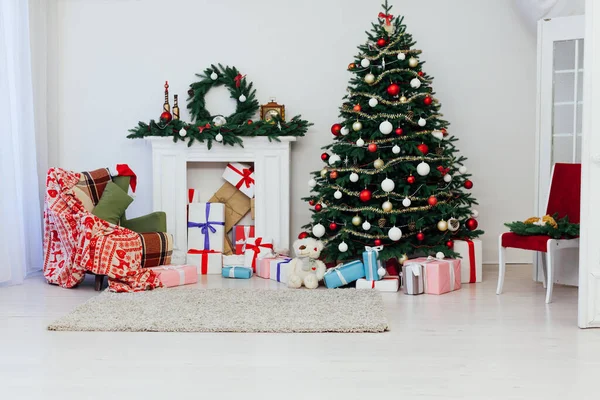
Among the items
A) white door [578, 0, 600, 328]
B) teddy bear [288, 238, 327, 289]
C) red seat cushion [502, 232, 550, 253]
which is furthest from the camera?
teddy bear [288, 238, 327, 289]

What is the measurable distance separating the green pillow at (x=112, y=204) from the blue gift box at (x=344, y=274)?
5.52 ft

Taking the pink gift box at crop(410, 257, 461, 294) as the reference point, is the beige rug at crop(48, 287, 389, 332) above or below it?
below

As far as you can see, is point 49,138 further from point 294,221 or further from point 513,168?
point 513,168

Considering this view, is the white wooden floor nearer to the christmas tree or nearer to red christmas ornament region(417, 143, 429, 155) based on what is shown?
the christmas tree

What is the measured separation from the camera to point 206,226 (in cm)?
639

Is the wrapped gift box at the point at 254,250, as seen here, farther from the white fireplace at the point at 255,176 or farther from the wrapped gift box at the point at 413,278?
the wrapped gift box at the point at 413,278

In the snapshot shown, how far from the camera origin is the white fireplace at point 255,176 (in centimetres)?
638

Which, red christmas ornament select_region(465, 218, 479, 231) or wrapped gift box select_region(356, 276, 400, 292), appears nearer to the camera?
wrapped gift box select_region(356, 276, 400, 292)

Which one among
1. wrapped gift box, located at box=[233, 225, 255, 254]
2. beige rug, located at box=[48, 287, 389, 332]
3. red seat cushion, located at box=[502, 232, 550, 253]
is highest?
red seat cushion, located at box=[502, 232, 550, 253]

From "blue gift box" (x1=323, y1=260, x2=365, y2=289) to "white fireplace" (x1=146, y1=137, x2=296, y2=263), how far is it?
43.1 inches

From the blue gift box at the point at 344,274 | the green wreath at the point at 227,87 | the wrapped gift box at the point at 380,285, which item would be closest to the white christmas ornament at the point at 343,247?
the blue gift box at the point at 344,274

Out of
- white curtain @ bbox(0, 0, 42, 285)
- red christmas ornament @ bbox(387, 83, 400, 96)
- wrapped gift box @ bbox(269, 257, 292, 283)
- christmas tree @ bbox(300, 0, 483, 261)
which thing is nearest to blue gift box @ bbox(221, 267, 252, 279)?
wrapped gift box @ bbox(269, 257, 292, 283)

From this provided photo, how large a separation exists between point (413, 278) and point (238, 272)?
1.51 meters

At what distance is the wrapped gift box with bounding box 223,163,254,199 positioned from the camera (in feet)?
21.4
